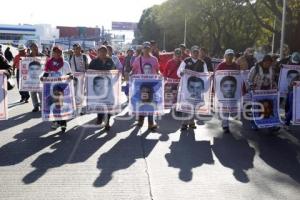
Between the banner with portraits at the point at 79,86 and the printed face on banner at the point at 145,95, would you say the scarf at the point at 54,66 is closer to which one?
the printed face on banner at the point at 145,95

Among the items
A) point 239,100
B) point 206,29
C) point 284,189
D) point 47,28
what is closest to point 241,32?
point 206,29

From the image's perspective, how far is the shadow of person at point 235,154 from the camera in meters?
8.00

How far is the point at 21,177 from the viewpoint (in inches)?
290

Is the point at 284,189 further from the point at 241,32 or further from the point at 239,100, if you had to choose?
the point at 241,32

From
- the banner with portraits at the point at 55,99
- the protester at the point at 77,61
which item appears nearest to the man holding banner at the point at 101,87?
the banner with portraits at the point at 55,99

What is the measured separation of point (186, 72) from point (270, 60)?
5.80 ft

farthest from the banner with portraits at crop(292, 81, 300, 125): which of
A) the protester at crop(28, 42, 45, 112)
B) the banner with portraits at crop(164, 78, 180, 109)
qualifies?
the protester at crop(28, 42, 45, 112)

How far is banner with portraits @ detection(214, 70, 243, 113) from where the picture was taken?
447 inches

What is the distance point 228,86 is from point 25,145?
4420 millimetres

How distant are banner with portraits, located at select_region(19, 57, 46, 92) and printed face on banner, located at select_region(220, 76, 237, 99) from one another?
230 inches

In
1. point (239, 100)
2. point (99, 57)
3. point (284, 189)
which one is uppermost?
point (99, 57)

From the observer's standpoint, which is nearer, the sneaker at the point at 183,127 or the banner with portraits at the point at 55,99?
the banner with portraits at the point at 55,99

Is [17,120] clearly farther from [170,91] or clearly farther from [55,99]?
[170,91]

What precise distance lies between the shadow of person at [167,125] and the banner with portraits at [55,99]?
1995 millimetres
